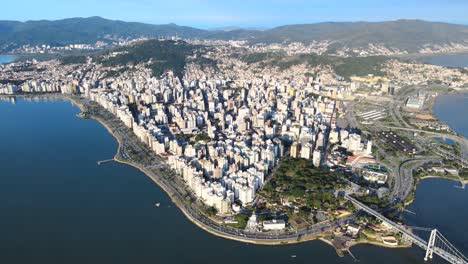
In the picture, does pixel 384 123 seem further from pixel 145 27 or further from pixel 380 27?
pixel 145 27

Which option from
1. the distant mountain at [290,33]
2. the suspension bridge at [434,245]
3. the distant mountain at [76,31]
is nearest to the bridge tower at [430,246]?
the suspension bridge at [434,245]

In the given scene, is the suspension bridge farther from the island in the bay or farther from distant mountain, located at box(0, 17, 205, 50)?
distant mountain, located at box(0, 17, 205, 50)

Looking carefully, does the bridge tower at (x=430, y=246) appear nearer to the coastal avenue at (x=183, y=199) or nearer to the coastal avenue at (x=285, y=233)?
the coastal avenue at (x=285, y=233)

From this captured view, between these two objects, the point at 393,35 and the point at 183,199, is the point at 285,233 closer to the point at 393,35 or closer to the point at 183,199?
the point at 183,199

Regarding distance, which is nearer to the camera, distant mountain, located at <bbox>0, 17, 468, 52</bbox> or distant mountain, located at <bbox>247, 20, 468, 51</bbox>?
distant mountain, located at <bbox>247, 20, 468, 51</bbox>

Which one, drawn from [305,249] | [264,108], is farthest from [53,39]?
[305,249]

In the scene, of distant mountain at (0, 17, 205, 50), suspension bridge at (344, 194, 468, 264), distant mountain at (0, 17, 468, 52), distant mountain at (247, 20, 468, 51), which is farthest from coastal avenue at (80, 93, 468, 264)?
distant mountain at (0, 17, 205, 50)
